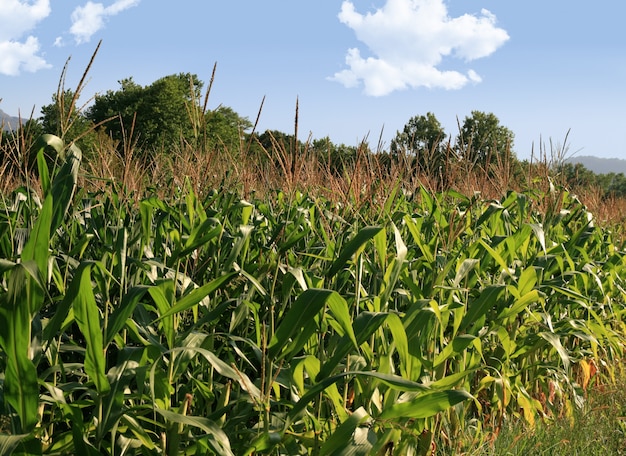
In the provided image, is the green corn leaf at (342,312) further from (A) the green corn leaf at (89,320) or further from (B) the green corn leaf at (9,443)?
(B) the green corn leaf at (9,443)

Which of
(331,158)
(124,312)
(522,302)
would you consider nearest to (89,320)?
(124,312)

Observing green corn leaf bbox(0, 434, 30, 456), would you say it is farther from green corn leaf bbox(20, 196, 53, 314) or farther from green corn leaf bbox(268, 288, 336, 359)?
green corn leaf bbox(268, 288, 336, 359)

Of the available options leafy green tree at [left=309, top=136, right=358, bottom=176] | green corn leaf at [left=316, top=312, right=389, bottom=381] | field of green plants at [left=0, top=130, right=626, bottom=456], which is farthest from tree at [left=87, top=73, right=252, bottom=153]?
green corn leaf at [left=316, top=312, right=389, bottom=381]

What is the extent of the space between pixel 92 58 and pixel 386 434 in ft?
5.81

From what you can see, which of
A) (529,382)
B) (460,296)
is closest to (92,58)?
(460,296)

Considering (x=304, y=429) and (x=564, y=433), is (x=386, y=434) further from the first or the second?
(x=564, y=433)

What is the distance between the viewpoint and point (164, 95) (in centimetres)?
3700

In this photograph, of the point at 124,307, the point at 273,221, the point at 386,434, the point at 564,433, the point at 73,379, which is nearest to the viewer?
the point at 124,307

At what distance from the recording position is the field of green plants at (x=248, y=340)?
6.15ft

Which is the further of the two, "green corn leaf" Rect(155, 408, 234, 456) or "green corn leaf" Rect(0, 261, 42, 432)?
"green corn leaf" Rect(155, 408, 234, 456)

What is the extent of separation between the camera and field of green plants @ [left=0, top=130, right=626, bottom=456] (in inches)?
73.7

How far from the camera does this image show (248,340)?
2.20m

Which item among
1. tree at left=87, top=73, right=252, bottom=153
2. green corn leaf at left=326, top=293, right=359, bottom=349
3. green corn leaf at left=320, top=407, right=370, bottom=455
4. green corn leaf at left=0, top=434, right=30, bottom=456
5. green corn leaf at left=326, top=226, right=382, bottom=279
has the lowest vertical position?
green corn leaf at left=320, top=407, right=370, bottom=455

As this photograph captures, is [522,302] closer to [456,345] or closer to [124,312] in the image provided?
[456,345]
